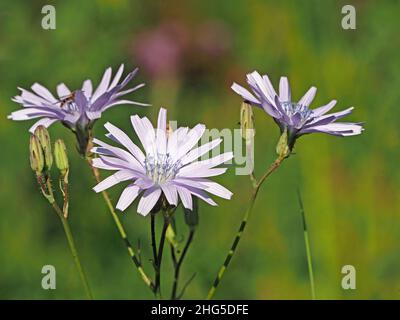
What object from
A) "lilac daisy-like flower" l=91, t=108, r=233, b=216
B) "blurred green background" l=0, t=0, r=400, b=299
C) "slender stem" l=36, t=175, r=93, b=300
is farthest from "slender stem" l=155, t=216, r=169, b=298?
"blurred green background" l=0, t=0, r=400, b=299

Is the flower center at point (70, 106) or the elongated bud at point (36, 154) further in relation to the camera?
the flower center at point (70, 106)

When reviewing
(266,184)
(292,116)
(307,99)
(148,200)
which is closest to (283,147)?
(292,116)

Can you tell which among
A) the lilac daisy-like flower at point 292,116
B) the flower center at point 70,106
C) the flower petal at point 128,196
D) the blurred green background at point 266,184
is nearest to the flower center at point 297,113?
the lilac daisy-like flower at point 292,116

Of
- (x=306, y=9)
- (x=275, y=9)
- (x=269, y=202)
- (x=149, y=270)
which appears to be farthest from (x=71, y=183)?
(x=275, y=9)

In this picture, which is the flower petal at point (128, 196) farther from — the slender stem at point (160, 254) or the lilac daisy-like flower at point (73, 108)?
the lilac daisy-like flower at point (73, 108)

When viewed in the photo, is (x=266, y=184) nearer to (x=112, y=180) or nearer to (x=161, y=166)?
(x=161, y=166)

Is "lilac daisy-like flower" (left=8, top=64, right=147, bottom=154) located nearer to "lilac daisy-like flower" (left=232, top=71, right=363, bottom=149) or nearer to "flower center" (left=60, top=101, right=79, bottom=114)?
"flower center" (left=60, top=101, right=79, bottom=114)

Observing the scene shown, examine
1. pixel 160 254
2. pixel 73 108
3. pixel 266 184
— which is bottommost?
pixel 160 254
